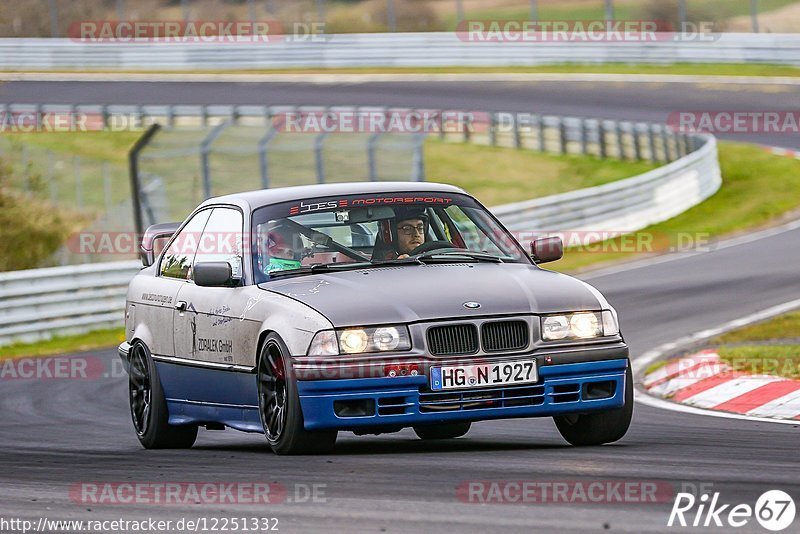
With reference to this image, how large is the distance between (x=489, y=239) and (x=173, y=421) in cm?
221

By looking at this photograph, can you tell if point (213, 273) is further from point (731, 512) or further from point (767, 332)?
point (767, 332)

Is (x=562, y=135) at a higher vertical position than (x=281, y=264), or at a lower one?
lower

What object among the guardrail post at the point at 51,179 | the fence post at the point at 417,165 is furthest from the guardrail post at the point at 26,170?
the fence post at the point at 417,165

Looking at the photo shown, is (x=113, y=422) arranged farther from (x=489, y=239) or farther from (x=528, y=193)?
(x=528, y=193)

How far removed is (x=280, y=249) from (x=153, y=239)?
81.8 inches

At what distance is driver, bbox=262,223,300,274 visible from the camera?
851cm

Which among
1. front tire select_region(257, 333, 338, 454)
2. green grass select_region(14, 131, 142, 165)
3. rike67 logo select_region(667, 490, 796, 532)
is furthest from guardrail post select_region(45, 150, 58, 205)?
rike67 logo select_region(667, 490, 796, 532)

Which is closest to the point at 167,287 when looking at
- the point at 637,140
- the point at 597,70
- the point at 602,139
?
the point at 637,140

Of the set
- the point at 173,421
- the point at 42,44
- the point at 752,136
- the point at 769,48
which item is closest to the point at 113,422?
the point at 173,421

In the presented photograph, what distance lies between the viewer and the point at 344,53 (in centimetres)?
4859

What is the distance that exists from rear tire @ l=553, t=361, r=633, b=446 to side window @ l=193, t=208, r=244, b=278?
199 cm

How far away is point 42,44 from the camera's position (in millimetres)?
49344

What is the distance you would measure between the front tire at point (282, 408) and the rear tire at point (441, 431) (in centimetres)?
156

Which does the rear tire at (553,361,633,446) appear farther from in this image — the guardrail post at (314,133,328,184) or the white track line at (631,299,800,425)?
the guardrail post at (314,133,328,184)
